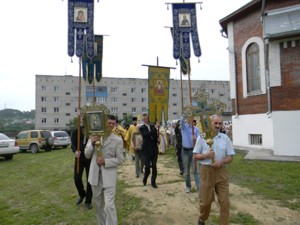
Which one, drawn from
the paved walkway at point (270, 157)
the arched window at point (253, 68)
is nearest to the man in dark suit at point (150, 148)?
the paved walkway at point (270, 157)

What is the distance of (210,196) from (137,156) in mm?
5001

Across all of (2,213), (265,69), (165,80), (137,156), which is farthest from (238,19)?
(2,213)

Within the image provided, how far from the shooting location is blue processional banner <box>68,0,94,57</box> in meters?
7.29

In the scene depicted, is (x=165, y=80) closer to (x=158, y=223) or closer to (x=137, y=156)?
(x=137, y=156)

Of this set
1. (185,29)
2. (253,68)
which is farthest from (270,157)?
(185,29)

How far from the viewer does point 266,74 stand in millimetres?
13992

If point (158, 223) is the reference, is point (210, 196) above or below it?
above

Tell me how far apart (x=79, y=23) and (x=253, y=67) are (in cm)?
1125

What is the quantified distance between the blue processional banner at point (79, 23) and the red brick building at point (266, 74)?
28.2ft

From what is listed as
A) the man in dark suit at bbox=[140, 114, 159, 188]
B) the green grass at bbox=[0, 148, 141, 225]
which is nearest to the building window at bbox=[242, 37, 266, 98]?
the man in dark suit at bbox=[140, 114, 159, 188]

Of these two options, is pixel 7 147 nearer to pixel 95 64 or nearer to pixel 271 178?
pixel 95 64

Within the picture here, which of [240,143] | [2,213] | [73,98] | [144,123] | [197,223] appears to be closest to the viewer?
[197,223]

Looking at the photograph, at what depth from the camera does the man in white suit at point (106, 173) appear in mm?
4566

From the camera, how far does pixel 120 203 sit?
6578 mm
